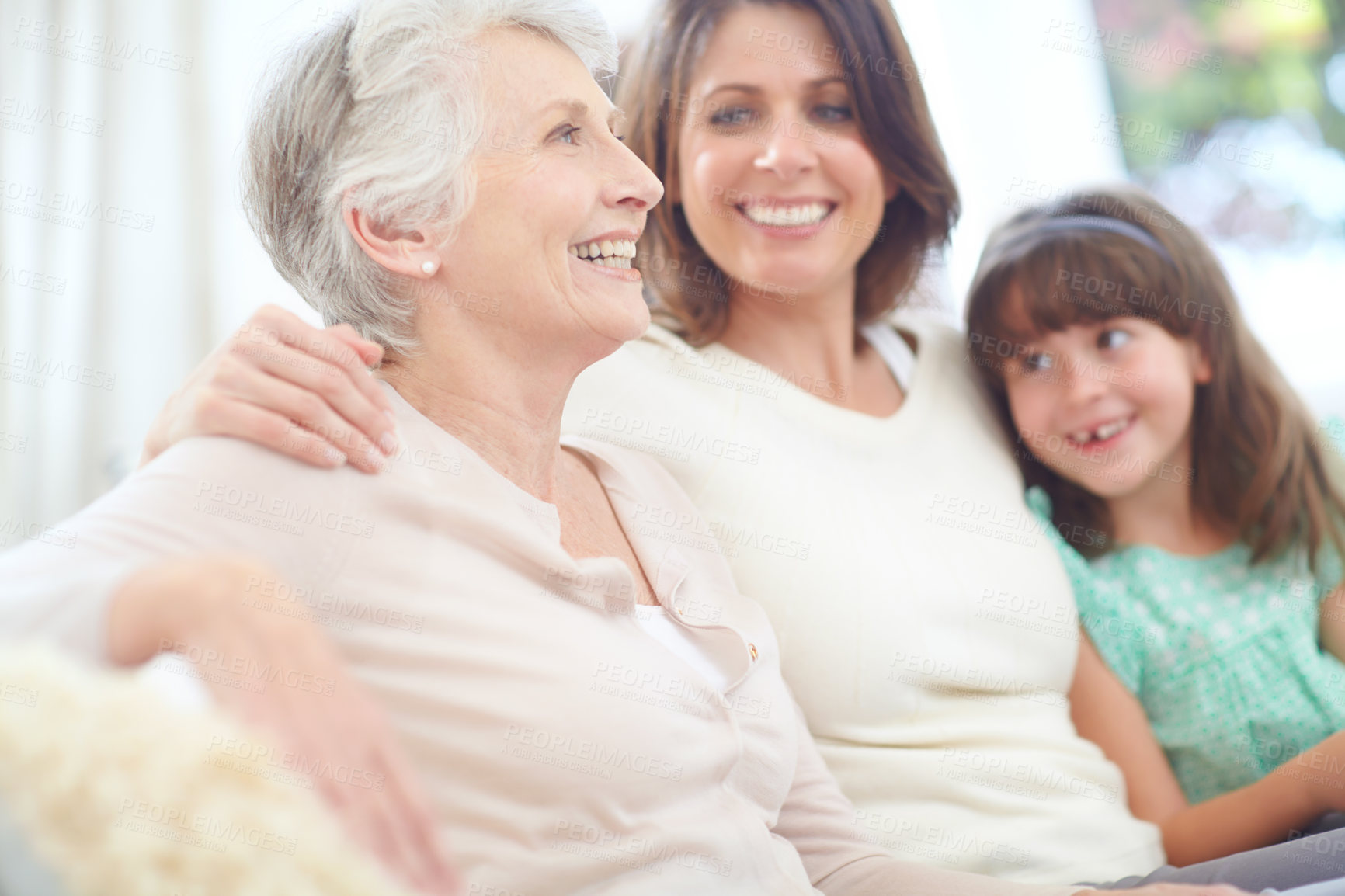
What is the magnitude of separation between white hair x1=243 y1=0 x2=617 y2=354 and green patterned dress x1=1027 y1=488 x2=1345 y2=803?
0.86 meters

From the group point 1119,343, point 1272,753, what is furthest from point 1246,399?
point 1272,753

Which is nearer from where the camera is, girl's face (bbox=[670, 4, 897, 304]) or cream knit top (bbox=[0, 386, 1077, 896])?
cream knit top (bbox=[0, 386, 1077, 896])

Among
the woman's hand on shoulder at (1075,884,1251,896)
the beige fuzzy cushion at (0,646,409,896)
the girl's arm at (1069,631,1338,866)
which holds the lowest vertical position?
the girl's arm at (1069,631,1338,866)

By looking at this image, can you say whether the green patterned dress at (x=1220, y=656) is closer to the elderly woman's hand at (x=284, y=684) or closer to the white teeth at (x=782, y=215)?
the white teeth at (x=782, y=215)

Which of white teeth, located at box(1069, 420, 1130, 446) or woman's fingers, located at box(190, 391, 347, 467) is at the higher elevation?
woman's fingers, located at box(190, 391, 347, 467)

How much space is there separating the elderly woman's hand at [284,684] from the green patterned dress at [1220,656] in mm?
956

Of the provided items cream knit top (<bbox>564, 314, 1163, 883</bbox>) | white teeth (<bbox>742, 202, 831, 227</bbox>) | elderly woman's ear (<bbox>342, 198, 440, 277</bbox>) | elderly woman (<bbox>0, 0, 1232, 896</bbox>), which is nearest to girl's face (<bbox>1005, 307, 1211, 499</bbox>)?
cream knit top (<bbox>564, 314, 1163, 883</bbox>)

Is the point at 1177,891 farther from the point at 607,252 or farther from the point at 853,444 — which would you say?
the point at 607,252

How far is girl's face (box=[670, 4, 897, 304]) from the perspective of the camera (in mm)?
1271

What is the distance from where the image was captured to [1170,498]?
1434 millimetres

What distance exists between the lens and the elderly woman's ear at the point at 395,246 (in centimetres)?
88

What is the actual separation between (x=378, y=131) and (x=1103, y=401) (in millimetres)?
920

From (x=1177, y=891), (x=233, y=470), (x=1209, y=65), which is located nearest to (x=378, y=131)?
(x=233, y=470)

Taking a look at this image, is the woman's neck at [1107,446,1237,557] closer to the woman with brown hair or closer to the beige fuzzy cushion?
the woman with brown hair
